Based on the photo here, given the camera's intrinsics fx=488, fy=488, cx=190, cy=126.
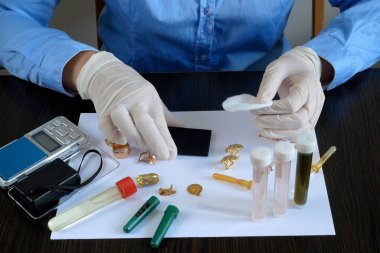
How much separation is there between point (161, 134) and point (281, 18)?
0.48 meters

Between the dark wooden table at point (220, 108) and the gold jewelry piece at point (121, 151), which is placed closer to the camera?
the dark wooden table at point (220, 108)

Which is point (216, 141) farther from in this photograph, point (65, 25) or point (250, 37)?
point (65, 25)

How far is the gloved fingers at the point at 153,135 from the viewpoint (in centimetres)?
73

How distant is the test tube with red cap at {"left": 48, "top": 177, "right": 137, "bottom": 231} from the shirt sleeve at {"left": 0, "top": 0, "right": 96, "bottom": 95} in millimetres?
281

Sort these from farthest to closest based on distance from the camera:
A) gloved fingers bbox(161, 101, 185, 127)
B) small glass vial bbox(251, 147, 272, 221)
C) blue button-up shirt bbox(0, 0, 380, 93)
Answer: blue button-up shirt bbox(0, 0, 380, 93), gloved fingers bbox(161, 101, 185, 127), small glass vial bbox(251, 147, 272, 221)

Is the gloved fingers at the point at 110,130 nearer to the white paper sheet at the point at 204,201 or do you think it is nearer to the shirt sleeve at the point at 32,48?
the white paper sheet at the point at 204,201

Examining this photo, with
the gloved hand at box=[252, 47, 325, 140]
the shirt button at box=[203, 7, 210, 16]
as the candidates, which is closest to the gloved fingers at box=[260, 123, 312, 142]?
the gloved hand at box=[252, 47, 325, 140]

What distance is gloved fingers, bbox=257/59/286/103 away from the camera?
0.73 m

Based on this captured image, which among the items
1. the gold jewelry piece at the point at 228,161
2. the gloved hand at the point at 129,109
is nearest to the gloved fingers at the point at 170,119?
the gloved hand at the point at 129,109

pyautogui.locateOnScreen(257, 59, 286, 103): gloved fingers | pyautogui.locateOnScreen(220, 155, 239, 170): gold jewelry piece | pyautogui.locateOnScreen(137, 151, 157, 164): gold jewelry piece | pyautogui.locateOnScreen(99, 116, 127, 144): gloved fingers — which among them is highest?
pyautogui.locateOnScreen(257, 59, 286, 103): gloved fingers

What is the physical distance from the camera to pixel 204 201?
2.22 ft

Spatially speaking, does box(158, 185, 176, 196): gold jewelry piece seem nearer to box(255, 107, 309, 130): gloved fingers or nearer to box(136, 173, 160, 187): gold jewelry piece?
box(136, 173, 160, 187): gold jewelry piece

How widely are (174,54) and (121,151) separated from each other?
1.26ft

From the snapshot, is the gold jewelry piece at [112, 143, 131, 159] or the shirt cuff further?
the shirt cuff
